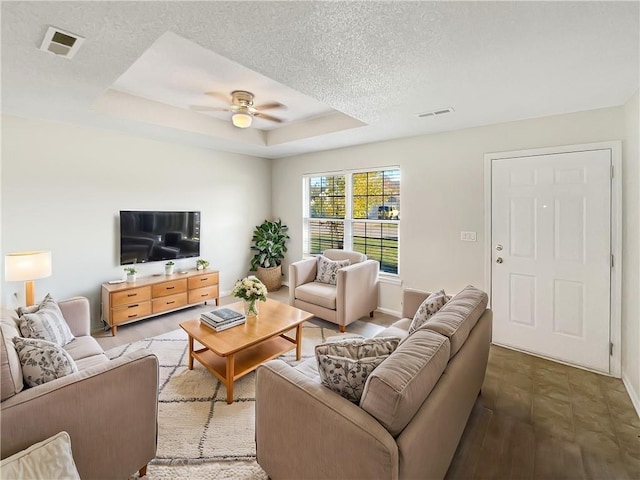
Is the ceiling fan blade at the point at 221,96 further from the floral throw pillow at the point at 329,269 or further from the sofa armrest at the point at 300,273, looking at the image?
the floral throw pillow at the point at 329,269

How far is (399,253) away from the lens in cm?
416

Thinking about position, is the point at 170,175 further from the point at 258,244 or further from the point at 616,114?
the point at 616,114

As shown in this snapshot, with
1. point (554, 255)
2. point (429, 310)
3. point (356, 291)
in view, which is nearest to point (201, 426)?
point (429, 310)

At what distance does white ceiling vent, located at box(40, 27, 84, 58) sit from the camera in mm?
1663

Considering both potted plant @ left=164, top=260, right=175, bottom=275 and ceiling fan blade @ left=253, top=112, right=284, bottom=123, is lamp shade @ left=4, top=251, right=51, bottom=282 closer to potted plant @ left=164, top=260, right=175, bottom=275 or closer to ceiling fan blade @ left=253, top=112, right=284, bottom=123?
potted plant @ left=164, top=260, right=175, bottom=275

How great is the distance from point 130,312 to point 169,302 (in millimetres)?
465

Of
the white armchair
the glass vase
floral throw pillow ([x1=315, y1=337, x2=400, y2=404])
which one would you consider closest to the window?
the white armchair

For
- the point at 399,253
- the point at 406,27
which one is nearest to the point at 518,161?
the point at 399,253

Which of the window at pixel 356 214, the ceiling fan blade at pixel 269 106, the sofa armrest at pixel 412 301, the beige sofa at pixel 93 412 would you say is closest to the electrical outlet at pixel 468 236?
the window at pixel 356 214

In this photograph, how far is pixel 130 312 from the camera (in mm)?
3621

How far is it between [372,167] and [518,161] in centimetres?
179

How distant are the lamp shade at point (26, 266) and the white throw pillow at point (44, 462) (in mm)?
2271

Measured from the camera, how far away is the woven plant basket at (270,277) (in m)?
5.31

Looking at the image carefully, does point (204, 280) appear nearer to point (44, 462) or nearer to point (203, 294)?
point (203, 294)
